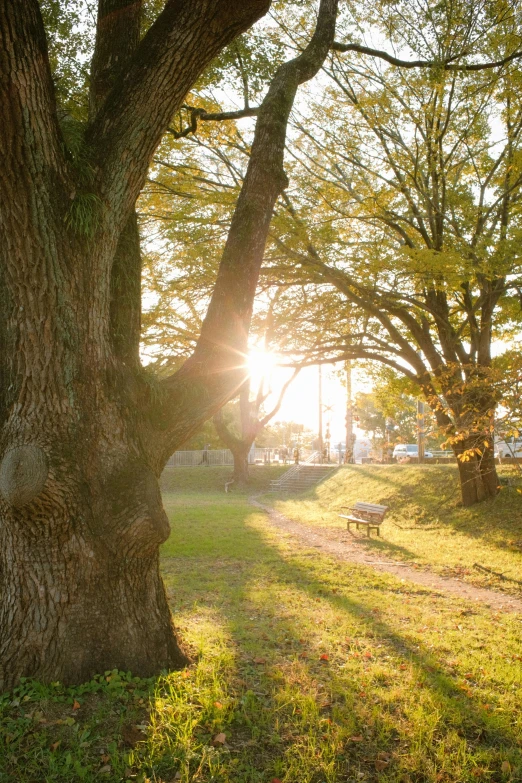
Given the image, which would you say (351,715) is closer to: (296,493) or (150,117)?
(150,117)

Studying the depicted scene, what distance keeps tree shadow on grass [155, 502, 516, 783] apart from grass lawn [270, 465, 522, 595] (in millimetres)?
3708

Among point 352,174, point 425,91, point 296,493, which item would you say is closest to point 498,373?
point 352,174

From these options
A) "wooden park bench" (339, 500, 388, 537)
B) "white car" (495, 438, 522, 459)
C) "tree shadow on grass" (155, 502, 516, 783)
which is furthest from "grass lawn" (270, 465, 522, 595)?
"tree shadow on grass" (155, 502, 516, 783)

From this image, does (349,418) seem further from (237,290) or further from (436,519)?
(237,290)

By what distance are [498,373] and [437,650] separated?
3.86 m

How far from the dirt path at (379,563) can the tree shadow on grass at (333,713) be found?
208 centimetres

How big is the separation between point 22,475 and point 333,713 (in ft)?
9.27

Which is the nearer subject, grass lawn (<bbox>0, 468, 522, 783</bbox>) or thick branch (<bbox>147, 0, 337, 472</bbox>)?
grass lawn (<bbox>0, 468, 522, 783</bbox>)

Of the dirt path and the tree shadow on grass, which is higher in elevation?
the tree shadow on grass

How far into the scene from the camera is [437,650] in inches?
219

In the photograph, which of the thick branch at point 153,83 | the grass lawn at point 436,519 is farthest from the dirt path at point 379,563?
the thick branch at point 153,83

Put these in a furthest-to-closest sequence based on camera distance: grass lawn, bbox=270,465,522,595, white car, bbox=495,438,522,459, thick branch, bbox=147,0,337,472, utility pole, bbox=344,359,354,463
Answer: utility pole, bbox=344,359,354,463 → grass lawn, bbox=270,465,522,595 → white car, bbox=495,438,522,459 → thick branch, bbox=147,0,337,472

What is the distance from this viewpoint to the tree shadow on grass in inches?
138

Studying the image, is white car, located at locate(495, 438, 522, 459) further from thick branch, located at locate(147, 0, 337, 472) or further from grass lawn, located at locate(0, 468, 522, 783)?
thick branch, located at locate(147, 0, 337, 472)
